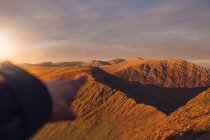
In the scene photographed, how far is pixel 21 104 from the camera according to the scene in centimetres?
135

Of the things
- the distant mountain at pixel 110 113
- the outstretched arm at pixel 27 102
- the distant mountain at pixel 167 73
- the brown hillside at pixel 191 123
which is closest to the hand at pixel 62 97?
the outstretched arm at pixel 27 102

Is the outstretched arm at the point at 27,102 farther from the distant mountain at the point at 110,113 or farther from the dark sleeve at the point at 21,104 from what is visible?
the distant mountain at the point at 110,113

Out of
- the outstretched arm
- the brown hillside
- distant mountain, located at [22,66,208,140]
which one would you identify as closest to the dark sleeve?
the outstretched arm

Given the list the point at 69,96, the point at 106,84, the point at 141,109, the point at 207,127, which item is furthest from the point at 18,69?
the point at 106,84

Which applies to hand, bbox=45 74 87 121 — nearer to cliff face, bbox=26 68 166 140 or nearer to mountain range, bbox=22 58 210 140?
mountain range, bbox=22 58 210 140

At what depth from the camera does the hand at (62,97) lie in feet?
4.96

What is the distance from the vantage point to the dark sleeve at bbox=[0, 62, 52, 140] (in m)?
1.33

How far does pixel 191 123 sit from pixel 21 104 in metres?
23.5

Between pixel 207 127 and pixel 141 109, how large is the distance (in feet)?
89.6

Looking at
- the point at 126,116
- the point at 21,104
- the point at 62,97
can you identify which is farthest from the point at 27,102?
the point at 126,116

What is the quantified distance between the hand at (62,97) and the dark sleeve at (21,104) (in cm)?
4

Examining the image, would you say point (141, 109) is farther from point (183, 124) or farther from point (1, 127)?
point (1, 127)

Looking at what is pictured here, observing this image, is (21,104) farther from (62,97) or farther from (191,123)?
(191,123)

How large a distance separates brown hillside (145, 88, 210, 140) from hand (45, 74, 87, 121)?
21.0 metres
